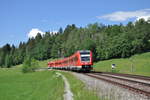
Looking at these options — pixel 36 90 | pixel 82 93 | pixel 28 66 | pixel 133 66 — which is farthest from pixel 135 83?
pixel 28 66

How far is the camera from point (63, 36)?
188 meters

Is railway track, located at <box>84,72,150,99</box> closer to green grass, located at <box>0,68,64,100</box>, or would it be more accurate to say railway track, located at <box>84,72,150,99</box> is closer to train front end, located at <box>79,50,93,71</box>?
green grass, located at <box>0,68,64,100</box>

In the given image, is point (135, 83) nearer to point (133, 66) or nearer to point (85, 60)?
point (85, 60)

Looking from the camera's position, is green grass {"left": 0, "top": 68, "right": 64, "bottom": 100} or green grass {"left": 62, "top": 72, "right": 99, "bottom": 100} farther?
green grass {"left": 0, "top": 68, "right": 64, "bottom": 100}

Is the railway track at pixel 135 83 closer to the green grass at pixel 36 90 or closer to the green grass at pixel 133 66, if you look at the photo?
the green grass at pixel 36 90

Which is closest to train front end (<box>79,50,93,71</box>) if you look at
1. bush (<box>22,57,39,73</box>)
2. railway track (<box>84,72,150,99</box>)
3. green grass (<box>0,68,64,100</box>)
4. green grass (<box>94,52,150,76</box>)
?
green grass (<box>0,68,64,100</box>)

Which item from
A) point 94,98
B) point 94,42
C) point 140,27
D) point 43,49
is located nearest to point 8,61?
point 43,49

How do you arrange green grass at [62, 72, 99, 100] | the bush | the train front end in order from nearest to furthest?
1. green grass at [62, 72, 99, 100]
2. the train front end
3. the bush

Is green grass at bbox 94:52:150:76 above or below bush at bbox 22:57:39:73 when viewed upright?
below

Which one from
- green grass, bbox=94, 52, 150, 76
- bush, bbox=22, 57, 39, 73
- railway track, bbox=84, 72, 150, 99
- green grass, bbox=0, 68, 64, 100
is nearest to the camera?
railway track, bbox=84, 72, 150, 99

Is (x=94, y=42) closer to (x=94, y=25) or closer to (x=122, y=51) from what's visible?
(x=122, y=51)

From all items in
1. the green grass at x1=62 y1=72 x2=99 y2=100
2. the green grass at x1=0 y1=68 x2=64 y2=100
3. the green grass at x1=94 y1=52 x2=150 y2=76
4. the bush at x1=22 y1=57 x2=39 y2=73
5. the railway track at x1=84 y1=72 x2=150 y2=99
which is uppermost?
the bush at x1=22 y1=57 x2=39 y2=73

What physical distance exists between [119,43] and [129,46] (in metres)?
4.08

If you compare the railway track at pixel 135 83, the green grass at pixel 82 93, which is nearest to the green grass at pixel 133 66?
the railway track at pixel 135 83
